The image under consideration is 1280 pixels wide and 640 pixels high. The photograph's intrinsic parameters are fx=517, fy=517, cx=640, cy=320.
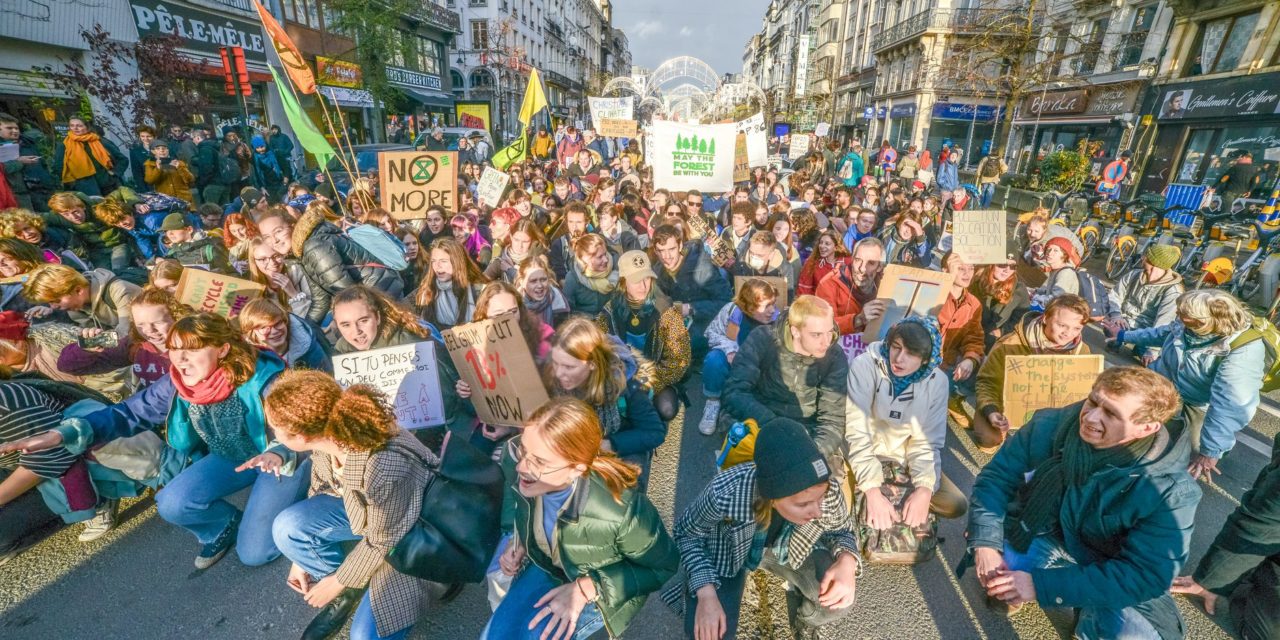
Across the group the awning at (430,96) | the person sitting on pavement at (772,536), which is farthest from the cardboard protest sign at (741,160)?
the awning at (430,96)

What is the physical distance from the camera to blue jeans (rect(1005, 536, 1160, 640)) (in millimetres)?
2230

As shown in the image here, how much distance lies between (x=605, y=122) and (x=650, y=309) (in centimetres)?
1317

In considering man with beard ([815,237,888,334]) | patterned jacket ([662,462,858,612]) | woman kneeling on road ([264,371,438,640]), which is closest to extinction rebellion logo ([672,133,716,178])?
man with beard ([815,237,888,334])

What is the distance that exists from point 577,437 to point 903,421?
6.86ft

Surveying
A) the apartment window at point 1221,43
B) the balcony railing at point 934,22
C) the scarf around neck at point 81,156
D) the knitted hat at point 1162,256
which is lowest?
the knitted hat at point 1162,256

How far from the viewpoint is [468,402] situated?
149 inches

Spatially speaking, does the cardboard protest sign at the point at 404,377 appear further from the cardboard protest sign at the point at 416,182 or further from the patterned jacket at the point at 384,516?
the cardboard protest sign at the point at 416,182

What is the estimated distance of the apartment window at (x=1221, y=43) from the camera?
15586 mm

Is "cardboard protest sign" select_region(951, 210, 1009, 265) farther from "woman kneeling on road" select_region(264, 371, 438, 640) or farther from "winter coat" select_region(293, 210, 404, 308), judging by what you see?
"winter coat" select_region(293, 210, 404, 308)

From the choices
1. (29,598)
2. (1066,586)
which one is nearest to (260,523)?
(29,598)

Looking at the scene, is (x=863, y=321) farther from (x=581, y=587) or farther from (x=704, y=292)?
(x=581, y=587)

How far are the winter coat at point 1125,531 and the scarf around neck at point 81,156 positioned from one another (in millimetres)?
13947

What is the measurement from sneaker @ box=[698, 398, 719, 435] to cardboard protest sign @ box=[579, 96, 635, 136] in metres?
13.8

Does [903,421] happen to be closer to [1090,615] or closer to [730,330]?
[1090,615]
